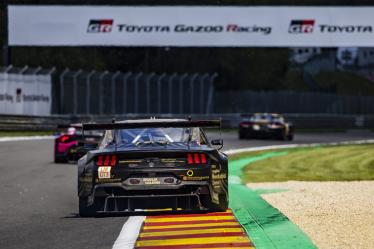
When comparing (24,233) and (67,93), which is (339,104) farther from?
(24,233)

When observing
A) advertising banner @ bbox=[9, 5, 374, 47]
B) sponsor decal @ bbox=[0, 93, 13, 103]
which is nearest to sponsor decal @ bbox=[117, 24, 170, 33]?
advertising banner @ bbox=[9, 5, 374, 47]

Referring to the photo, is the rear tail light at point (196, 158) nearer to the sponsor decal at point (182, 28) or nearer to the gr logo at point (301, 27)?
the sponsor decal at point (182, 28)

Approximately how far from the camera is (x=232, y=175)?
17.7m

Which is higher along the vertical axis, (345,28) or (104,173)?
(345,28)

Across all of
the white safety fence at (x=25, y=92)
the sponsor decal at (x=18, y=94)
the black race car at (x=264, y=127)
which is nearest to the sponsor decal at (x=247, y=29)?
the white safety fence at (x=25, y=92)

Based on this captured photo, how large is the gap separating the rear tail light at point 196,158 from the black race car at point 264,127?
2430 cm

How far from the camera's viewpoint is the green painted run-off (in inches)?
310

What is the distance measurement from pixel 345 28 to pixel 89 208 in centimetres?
4070

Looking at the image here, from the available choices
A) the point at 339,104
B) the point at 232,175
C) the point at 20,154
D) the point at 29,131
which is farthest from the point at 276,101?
the point at 232,175

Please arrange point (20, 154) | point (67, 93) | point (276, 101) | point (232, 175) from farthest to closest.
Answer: point (276, 101)
point (67, 93)
point (20, 154)
point (232, 175)

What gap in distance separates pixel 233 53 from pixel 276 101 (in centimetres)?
3569

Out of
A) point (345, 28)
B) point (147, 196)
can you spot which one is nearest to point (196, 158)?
point (147, 196)

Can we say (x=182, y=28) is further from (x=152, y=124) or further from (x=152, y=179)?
(x=152, y=179)

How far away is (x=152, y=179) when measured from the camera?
8852 millimetres
